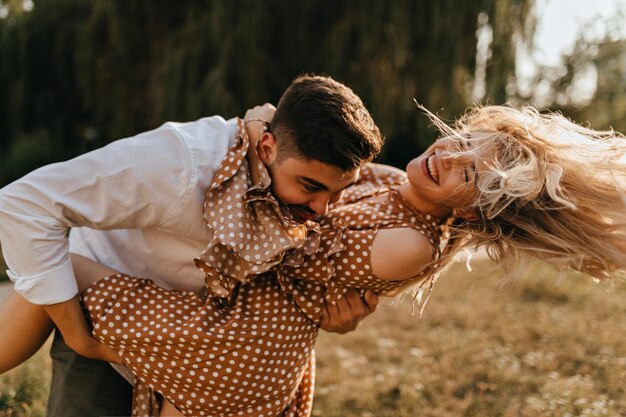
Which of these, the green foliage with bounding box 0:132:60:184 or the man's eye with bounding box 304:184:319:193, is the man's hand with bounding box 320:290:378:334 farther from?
the green foliage with bounding box 0:132:60:184

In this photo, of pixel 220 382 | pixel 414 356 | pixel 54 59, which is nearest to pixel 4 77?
pixel 54 59

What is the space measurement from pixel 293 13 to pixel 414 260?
6.68 meters

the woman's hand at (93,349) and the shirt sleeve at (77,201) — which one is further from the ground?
the shirt sleeve at (77,201)

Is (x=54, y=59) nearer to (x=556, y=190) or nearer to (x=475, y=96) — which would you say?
(x=475, y=96)

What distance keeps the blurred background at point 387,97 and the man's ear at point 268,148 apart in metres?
1.44

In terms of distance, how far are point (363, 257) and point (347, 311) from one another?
251 millimetres

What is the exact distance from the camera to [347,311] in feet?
7.79

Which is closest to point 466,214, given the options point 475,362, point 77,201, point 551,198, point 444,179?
point 444,179

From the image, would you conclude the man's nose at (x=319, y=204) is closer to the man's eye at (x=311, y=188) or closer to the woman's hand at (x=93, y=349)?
the man's eye at (x=311, y=188)

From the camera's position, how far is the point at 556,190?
2328 mm

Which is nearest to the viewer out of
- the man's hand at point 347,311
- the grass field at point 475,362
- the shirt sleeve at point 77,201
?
the shirt sleeve at point 77,201

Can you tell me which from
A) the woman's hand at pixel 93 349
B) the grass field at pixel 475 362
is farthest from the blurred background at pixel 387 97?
the woman's hand at pixel 93 349

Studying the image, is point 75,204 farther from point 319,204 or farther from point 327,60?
point 327,60

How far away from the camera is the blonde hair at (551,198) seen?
232 centimetres
